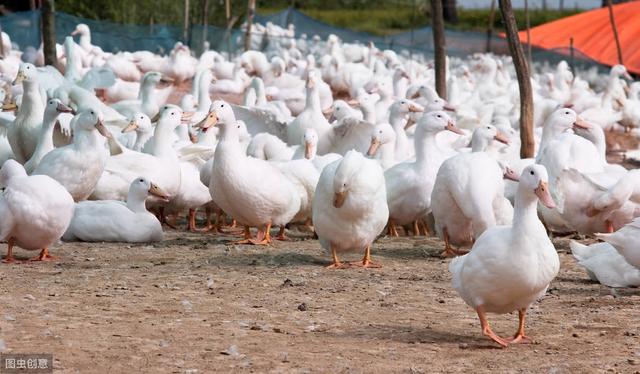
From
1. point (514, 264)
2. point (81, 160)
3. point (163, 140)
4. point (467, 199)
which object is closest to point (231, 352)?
point (514, 264)

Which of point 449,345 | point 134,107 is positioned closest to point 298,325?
point 449,345

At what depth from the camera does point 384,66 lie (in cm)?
2852

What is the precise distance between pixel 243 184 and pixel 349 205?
153cm

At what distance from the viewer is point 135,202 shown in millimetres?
11219

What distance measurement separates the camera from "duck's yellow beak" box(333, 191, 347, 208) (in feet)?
30.9

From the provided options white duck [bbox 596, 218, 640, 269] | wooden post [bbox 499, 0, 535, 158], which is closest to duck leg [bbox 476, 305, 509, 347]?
white duck [bbox 596, 218, 640, 269]

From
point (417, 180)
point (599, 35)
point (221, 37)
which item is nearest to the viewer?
point (417, 180)

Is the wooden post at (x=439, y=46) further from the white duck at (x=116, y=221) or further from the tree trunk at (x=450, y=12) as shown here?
the tree trunk at (x=450, y=12)

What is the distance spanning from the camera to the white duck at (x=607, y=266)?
352 inches

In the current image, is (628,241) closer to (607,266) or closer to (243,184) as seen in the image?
(607,266)

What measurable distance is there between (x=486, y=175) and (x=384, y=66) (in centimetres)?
1846

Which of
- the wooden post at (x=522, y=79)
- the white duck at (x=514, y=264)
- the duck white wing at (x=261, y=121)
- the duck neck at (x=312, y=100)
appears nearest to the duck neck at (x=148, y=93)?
the duck white wing at (x=261, y=121)

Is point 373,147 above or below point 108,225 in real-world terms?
above

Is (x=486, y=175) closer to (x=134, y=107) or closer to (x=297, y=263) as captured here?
(x=297, y=263)
